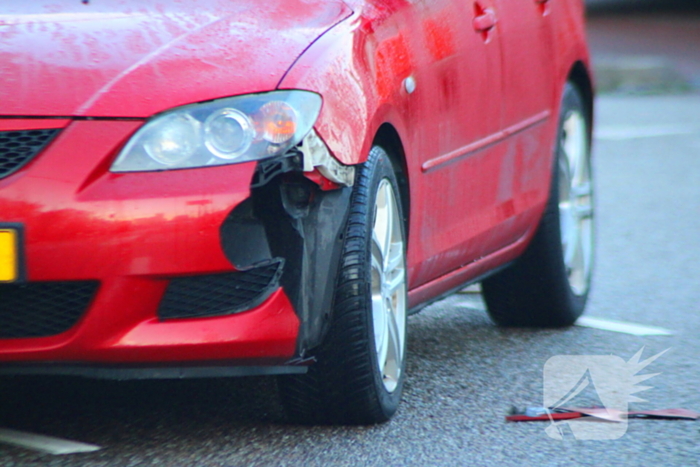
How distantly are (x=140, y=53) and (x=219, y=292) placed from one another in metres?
0.58

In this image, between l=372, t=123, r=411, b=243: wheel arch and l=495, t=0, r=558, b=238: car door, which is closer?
l=372, t=123, r=411, b=243: wheel arch

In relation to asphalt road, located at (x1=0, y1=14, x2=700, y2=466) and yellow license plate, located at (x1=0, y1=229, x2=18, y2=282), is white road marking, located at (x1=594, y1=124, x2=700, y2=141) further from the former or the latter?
yellow license plate, located at (x1=0, y1=229, x2=18, y2=282)

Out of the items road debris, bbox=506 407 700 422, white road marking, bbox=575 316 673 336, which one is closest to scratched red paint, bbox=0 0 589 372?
road debris, bbox=506 407 700 422

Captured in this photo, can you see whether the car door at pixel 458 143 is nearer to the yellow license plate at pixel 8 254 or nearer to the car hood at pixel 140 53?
the car hood at pixel 140 53

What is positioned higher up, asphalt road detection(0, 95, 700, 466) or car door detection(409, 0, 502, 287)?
car door detection(409, 0, 502, 287)

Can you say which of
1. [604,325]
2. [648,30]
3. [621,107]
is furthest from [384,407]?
[648,30]

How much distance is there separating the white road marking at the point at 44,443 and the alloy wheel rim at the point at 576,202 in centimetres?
229

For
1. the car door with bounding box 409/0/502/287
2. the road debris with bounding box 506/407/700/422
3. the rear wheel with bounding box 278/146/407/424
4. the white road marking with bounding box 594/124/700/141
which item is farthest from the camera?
the white road marking with bounding box 594/124/700/141

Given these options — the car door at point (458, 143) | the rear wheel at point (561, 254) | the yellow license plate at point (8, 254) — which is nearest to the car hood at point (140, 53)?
the yellow license plate at point (8, 254)

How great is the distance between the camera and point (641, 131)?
14086mm

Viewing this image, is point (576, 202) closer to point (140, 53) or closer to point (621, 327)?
point (621, 327)

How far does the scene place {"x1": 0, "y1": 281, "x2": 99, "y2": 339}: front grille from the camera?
2920 mm

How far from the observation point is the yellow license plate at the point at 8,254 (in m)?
2.86

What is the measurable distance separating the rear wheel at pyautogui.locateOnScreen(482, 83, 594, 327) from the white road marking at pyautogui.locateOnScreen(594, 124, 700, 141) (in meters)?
8.36
